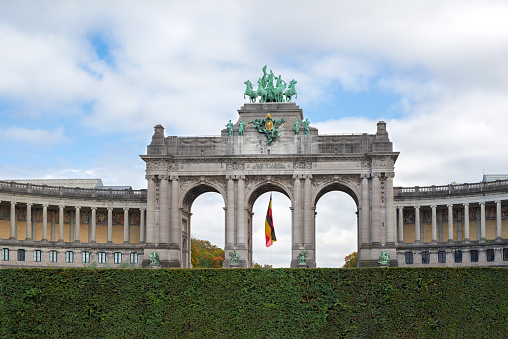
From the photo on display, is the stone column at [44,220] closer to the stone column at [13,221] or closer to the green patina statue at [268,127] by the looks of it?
the stone column at [13,221]

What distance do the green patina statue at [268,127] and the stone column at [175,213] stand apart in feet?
47.5

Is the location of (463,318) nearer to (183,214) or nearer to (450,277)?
(450,277)

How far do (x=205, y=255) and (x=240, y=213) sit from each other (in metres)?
70.6

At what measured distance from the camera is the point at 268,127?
106 meters

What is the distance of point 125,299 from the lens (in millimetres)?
51281

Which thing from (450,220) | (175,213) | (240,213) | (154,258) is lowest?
(154,258)

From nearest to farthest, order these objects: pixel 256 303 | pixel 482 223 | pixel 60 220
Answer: pixel 256 303 → pixel 482 223 → pixel 60 220

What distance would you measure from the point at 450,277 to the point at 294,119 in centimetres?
5972

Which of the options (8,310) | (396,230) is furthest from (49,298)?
(396,230)

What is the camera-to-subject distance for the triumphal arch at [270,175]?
10306 centimetres

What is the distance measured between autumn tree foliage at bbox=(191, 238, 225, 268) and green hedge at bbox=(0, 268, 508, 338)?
300ft

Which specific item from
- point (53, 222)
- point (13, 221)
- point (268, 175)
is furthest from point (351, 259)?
point (13, 221)

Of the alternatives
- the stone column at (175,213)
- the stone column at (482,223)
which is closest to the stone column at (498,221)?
the stone column at (482,223)

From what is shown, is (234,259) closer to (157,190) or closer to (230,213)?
(230,213)
